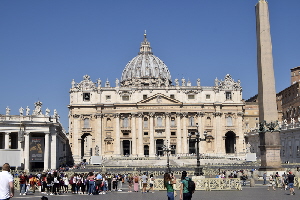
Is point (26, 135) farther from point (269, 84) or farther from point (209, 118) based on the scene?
point (209, 118)

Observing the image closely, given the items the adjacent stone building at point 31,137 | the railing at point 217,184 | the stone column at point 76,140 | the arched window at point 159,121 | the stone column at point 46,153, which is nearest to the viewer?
the railing at point 217,184

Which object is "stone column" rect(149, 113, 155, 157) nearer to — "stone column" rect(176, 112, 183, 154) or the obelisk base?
"stone column" rect(176, 112, 183, 154)

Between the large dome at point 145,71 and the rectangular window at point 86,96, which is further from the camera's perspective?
the large dome at point 145,71

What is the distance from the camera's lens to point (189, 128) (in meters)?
94.6

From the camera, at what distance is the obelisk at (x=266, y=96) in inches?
1179

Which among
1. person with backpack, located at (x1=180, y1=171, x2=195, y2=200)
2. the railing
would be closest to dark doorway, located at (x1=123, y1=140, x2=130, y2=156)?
the railing

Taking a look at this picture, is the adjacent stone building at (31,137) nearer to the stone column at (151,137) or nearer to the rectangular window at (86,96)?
the rectangular window at (86,96)

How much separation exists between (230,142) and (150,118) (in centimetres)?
1748

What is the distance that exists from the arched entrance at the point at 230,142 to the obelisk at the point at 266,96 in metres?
67.2

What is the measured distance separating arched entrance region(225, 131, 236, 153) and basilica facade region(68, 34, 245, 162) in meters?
2.87

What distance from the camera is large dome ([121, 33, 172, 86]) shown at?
12050 cm

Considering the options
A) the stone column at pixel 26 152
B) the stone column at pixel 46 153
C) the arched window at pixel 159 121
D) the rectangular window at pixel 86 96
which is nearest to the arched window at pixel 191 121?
the arched window at pixel 159 121

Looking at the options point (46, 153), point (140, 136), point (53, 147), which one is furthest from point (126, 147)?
point (46, 153)

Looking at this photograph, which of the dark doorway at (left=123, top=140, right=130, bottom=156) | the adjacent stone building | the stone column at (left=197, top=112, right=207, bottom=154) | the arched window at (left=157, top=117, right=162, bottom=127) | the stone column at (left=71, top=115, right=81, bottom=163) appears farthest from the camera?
the dark doorway at (left=123, top=140, right=130, bottom=156)
